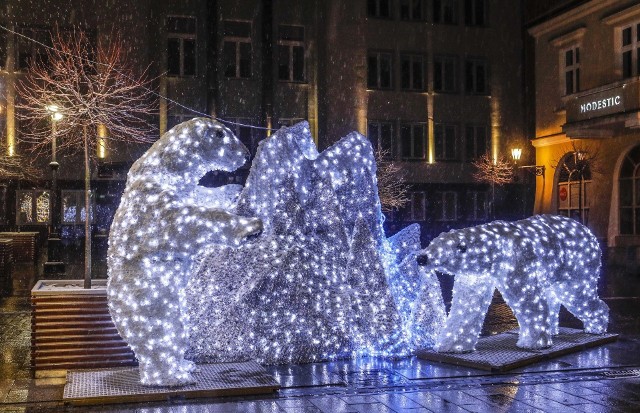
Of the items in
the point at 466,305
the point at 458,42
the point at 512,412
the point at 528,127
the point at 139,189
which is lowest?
the point at 512,412

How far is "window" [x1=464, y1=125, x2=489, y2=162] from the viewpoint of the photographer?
3167 centimetres

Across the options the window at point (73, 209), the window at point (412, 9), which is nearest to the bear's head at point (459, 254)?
the window at point (73, 209)

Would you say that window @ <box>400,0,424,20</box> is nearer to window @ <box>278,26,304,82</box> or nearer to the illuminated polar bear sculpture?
window @ <box>278,26,304,82</box>

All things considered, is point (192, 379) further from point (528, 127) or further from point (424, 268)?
point (528, 127)

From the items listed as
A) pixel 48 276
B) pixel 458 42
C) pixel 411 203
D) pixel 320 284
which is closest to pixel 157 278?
pixel 320 284

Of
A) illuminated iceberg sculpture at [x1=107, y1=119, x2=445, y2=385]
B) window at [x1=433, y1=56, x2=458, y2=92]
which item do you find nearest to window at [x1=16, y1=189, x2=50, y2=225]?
window at [x1=433, y1=56, x2=458, y2=92]

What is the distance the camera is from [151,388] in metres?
7.03

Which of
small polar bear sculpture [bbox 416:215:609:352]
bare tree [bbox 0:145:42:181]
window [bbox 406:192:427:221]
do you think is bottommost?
small polar bear sculpture [bbox 416:215:609:352]

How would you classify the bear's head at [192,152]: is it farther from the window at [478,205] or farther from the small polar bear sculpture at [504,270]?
the window at [478,205]

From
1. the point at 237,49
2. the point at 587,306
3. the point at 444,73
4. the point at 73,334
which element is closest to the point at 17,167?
the point at 237,49

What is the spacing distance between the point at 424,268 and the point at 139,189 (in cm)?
335

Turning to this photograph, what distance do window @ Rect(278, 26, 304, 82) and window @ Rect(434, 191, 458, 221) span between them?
7.65m

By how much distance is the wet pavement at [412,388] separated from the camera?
664cm

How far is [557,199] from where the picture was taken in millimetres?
26672
